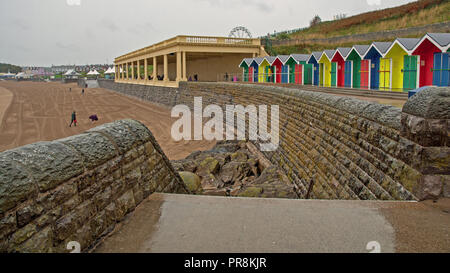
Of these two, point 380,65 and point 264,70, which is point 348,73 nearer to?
point 380,65

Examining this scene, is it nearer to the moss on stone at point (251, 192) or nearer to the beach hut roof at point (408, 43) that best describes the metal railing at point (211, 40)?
the beach hut roof at point (408, 43)

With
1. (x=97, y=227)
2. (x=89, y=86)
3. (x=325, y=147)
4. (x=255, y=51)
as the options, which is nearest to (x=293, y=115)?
(x=325, y=147)

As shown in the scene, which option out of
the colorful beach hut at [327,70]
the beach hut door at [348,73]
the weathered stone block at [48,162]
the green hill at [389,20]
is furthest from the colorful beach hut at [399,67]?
the green hill at [389,20]

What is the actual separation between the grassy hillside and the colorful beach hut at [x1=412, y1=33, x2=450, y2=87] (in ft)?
80.3

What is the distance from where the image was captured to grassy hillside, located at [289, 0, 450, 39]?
38.7 metres

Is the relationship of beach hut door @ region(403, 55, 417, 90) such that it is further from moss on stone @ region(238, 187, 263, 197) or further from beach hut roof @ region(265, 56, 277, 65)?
beach hut roof @ region(265, 56, 277, 65)

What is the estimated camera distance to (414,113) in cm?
507

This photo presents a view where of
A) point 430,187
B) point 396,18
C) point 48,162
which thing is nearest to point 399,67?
point 430,187

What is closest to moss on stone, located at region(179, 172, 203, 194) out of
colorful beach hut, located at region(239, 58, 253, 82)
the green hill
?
colorful beach hut, located at region(239, 58, 253, 82)

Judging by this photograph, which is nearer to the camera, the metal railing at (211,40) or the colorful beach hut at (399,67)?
the colorful beach hut at (399,67)

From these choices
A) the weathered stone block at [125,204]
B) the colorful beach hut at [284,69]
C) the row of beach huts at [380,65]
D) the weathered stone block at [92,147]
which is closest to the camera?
the weathered stone block at [92,147]

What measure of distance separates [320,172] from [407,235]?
5210 mm

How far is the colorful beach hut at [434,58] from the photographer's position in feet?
49.2
